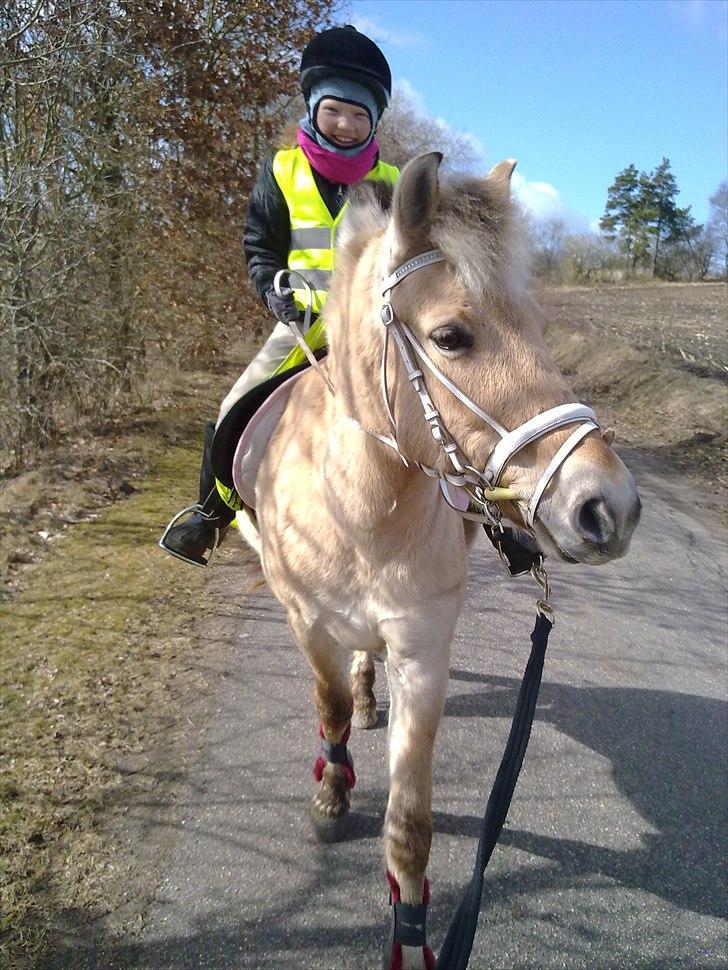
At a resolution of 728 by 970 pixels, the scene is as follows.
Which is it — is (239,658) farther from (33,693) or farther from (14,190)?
(14,190)

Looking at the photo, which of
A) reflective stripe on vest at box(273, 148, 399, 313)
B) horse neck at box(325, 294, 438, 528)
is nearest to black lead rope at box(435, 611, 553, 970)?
horse neck at box(325, 294, 438, 528)

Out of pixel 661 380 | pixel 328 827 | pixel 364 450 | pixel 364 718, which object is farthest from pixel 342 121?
pixel 661 380

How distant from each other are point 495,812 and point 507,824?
1175 mm

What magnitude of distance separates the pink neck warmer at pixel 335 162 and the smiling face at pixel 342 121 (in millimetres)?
61

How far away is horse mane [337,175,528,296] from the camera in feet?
5.62

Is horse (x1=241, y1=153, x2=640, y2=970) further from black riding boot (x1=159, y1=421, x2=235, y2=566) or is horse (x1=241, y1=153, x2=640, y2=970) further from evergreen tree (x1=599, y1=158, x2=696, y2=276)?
evergreen tree (x1=599, y1=158, x2=696, y2=276)

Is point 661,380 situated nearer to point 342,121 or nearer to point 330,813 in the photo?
point 342,121

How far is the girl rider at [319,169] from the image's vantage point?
293cm

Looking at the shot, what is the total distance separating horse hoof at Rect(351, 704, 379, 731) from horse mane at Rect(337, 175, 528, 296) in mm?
2684

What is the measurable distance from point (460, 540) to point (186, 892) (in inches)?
69.6

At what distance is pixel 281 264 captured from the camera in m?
3.23

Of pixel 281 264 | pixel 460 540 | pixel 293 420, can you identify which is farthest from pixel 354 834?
pixel 281 264

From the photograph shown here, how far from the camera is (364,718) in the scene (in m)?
3.68

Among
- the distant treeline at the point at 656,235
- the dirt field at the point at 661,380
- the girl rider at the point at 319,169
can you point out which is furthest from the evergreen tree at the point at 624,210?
the girl rider at the point at 319,169
